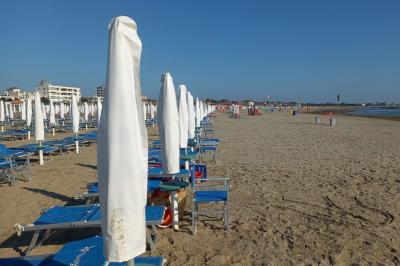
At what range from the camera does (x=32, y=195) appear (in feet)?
22.7

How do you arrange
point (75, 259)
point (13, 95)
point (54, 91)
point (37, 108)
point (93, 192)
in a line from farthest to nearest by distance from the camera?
1. point (54, 91)
2. point (13, 95)
3. point (37, 108)
4. point (93, 192)
5. point (75, 259)

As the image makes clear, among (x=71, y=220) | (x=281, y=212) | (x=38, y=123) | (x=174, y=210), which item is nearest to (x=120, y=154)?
(x=71, y=220)

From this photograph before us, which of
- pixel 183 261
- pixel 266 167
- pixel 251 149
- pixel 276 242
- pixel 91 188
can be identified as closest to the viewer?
pixel 183 261

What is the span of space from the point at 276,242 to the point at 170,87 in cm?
264

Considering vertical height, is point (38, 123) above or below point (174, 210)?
above

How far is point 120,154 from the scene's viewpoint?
2318 mm

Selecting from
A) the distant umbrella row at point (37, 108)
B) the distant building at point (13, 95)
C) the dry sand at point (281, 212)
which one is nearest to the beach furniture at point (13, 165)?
the dry sand at point (281, 212)

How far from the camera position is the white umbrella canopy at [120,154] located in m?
2.31

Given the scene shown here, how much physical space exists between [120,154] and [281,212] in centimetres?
395

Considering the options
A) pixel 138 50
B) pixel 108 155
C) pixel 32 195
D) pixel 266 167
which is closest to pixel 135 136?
pixel 108 155

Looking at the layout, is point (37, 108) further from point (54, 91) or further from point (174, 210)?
point (54, 91)

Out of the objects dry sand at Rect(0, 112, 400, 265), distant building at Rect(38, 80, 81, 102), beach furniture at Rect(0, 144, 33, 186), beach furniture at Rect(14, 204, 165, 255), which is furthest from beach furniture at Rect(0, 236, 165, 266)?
distant building at Rect(38, 80, 81, 102)

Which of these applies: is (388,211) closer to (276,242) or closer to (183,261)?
(276,242)

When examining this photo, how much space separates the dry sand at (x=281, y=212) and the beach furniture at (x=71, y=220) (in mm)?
298
